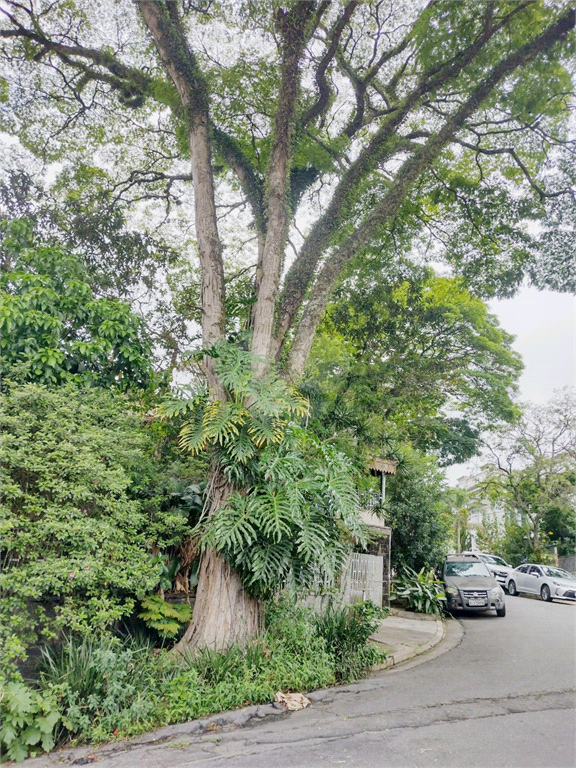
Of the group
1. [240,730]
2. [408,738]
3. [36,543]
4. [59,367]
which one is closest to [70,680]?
[36,543]

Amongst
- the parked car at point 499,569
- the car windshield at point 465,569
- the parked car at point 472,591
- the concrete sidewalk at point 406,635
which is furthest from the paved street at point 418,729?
the parked car at point 499,569

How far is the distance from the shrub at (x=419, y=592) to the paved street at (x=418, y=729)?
19.2 ft

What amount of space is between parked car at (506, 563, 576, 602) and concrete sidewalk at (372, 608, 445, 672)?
7.91 metres

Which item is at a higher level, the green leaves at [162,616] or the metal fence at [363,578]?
the metal fence at [363,578]

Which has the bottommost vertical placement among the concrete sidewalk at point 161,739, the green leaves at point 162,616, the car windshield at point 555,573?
the concrete sidewalk at point 161,739

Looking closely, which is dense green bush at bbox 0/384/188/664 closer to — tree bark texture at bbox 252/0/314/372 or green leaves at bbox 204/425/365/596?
green leaves at bbox 204/425/365/596

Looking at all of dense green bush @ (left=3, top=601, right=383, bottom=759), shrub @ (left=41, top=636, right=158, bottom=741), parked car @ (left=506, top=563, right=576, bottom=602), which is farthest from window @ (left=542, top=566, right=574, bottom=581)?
shrub @ (left=41, top=636, right=158, bottom=741)

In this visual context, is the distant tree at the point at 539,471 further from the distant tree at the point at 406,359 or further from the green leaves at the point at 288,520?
the green leaves at the point at 288,520

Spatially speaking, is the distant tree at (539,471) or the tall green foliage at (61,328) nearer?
the tall green foliage at (61,328)

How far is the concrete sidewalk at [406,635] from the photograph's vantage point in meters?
8.16

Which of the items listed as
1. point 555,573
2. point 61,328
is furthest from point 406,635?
point 555,573

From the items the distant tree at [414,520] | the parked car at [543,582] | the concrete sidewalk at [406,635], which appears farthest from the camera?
the parked car at [543,582]

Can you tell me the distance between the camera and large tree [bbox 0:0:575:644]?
7.66 m

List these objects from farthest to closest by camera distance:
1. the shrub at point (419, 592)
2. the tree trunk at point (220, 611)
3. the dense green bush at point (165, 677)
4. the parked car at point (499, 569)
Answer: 1. the parked car at point (499, 569)
2. the shrub at point (419, 592)
3. the tree trunk at point (220, 611)
4. the dense green bush at point (165, 677)
